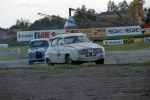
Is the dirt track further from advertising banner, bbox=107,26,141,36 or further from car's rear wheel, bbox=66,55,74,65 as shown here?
advertising banner, bbox=107,26,141,36

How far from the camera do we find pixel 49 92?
9125 millimetres

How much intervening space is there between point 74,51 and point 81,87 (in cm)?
851

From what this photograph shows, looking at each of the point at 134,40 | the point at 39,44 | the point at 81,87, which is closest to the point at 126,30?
the point at 134,40

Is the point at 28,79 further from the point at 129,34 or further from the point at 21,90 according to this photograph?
the point at 129,34

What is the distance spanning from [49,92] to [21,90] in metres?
0.83

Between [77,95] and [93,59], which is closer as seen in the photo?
[77,95]

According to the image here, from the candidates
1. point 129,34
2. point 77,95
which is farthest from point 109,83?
point 129,34

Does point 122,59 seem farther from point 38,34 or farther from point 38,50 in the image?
point 38,34

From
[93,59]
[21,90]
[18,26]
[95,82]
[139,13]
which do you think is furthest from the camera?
[18,26]

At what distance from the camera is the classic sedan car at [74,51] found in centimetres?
1798

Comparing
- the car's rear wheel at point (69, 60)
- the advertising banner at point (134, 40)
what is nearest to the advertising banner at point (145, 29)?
the advertising banner at point (134, 40)

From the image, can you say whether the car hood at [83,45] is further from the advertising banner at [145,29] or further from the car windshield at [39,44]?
the advertising banner at [145,29]

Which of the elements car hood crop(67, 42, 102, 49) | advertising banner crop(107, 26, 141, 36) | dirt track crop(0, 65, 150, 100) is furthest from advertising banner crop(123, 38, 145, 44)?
dirt track crop(0, 65, 150, 100)

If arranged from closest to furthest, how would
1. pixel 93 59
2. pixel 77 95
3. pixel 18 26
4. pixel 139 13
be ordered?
1. pixel 77 95
2. pixel 93 59
3. pixel 139 13
4. pixel 18 26
